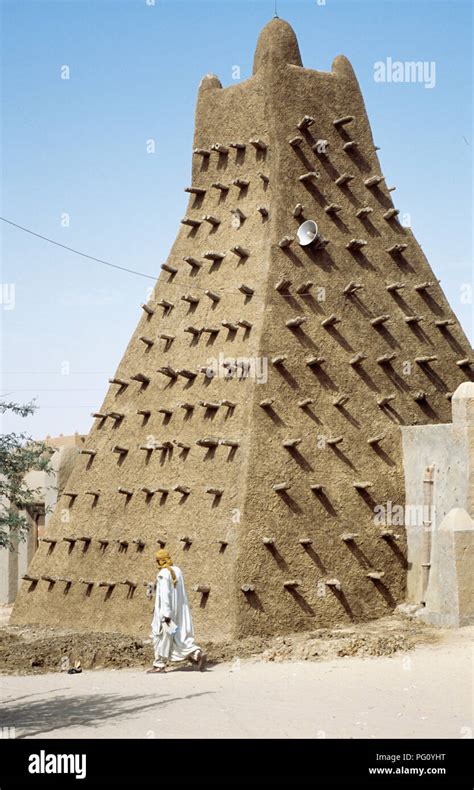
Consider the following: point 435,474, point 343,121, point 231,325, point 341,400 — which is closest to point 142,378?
point 231,325

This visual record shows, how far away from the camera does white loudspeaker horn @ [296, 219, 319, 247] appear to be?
17094 millimetres

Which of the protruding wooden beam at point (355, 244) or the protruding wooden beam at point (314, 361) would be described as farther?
the protruding wooden beam at point (355, 244)

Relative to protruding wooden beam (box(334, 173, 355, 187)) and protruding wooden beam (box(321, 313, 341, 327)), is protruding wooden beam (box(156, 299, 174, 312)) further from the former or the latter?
protruding wooden beam (box(334, 173, 355, 187))

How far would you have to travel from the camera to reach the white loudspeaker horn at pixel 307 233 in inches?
673

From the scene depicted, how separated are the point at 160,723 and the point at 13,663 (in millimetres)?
5273

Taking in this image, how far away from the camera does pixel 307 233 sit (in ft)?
56.3

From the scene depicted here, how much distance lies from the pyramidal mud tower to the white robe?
144 cm

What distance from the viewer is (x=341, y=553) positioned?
635 inches

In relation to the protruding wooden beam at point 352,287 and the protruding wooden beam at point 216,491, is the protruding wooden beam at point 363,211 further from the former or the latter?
the protruding wooden beam at point 216,491

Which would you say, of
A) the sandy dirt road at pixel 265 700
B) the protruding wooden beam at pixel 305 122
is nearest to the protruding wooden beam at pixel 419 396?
the sandy dirt road at pixel 265 700

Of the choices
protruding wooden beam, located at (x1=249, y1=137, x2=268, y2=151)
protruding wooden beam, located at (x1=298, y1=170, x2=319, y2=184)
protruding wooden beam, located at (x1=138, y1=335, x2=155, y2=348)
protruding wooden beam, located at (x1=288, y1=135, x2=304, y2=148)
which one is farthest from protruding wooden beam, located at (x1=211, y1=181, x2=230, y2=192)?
protruding wooden beam, located at (x1=138, y1=335, x2=155, y2=348)

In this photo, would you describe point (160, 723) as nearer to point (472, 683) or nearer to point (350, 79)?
point (472, 683)

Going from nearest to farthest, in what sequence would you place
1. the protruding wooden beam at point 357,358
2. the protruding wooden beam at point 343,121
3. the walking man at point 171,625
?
the walking man at point 171,625 → the protruding wooden beam at point 357,358 → the protruding wooden beam at point 343,121

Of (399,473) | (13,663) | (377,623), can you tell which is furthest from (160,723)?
(399,473)
